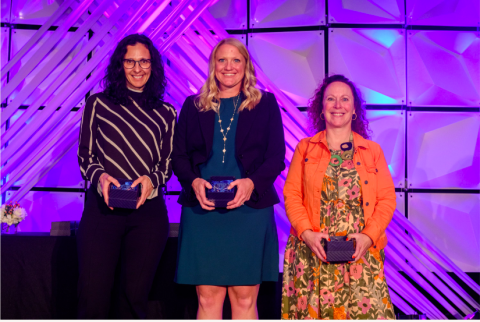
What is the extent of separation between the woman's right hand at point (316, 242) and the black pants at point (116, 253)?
763mm

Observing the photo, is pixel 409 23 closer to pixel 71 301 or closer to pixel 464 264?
pixel 464 264

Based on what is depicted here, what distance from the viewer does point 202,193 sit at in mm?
2006

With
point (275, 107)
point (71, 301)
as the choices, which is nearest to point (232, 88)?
point (275, 107)

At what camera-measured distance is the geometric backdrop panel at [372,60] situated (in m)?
3.69

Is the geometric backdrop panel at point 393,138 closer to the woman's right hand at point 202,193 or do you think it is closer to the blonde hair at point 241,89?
the blonde hair at point 241,89

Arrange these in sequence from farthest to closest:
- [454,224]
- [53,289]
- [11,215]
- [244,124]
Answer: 1. [454,224]
2. [11,215]
3. [53,289]
4. [244,124]

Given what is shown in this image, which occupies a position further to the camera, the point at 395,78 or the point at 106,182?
the point at 395,78

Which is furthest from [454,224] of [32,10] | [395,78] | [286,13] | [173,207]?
[32,10]

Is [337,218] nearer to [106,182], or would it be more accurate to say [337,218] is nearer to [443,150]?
[106,182]

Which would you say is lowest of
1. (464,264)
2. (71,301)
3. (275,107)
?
(71,301)

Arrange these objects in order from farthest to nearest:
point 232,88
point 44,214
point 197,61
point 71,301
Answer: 1. point 44,214
2. point 197,61
3. point 71,301
4. point 232,88

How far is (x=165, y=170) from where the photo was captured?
2.19 meters

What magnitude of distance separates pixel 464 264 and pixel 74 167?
12.4 ft

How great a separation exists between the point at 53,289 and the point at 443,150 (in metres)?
3.44
